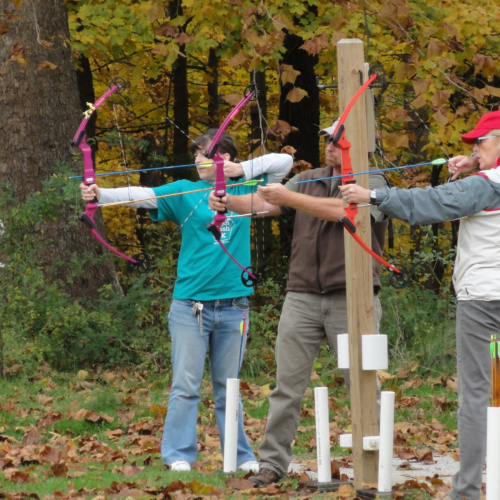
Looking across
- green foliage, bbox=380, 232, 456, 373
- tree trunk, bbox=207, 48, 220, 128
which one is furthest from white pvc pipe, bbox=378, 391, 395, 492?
tree trunk, bbox=207, 48, 220, 128

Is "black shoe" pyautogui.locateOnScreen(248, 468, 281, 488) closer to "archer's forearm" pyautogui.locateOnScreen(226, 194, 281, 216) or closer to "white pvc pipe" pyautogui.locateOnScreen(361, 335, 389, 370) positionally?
"white pvc pipe" pyautogui.locateOnScreen(361, 335, 389, 370)

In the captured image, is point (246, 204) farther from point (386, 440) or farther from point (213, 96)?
point (213, 96)

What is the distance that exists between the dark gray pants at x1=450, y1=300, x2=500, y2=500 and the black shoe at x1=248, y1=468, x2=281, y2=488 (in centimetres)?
108

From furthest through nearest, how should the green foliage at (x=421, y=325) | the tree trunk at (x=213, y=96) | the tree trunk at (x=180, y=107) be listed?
the tree trunk at (x=213, y=96), the tree trunk at (x=180, y=107), the green foliage at (x=421, y=325)

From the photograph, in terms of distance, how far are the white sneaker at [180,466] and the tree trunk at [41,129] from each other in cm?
477

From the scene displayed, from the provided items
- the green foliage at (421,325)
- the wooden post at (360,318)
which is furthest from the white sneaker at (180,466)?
the green foliage at (421,325)

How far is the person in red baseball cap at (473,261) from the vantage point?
3.79 m

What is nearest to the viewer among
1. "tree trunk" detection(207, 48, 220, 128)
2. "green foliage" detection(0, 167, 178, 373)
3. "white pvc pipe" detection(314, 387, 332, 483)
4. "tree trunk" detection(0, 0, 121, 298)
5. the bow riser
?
the bow riser

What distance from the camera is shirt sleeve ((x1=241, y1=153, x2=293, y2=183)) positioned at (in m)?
4.78

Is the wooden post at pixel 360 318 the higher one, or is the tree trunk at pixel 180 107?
the tree trunk at pixel 180 107

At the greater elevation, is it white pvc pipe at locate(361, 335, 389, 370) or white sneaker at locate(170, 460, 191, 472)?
white pvc pipe at locate(361, 335, 389, 370)

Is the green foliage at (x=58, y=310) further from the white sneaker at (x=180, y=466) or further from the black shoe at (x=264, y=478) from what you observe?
the black shoe at (x=264, y=478)

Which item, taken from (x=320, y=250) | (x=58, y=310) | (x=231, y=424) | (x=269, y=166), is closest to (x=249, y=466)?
(x=231, y=424)

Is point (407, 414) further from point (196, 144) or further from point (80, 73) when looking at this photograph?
point (80, 73)
